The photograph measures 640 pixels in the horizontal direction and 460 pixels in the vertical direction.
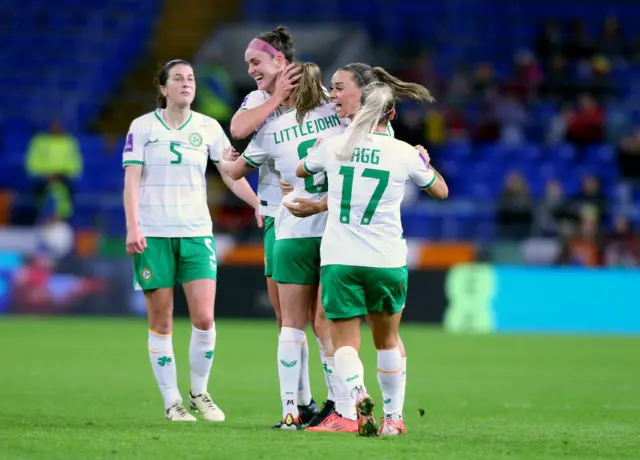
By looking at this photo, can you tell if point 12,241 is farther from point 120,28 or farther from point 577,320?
point 577,320

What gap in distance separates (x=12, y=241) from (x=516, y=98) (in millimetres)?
9576

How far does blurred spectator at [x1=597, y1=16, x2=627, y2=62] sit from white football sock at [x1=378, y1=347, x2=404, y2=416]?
59.2 ft

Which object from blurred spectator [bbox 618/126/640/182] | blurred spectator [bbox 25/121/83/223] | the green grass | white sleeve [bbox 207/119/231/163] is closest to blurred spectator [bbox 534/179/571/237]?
blurred spectator [bbox 618/126/640/182]

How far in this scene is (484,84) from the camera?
2380cm


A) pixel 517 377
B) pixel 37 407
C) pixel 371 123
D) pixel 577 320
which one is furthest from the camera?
pixel 577 320

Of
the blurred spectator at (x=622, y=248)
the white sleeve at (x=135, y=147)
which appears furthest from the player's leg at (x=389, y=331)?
the blurred spectator at (x=622, y=248)

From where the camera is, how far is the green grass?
7094 mm

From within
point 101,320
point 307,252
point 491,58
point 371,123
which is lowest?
point 101,320

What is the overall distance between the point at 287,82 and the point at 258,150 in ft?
1.57

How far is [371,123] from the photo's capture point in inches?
295

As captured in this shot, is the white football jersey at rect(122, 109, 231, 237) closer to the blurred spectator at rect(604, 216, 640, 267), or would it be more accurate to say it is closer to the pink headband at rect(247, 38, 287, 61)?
the pink headband at rect(247, 38, 287, 61)

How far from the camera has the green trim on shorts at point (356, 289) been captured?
24.5 ft

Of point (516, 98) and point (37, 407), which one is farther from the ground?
point (516, 98)

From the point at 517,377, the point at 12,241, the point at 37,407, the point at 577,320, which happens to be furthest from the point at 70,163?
the point at 37,407
